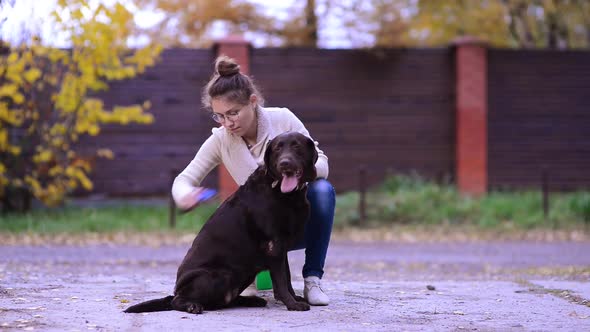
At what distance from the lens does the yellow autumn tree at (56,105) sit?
13117 mm

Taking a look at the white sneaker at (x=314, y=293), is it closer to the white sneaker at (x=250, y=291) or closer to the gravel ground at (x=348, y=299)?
the gravel ground at (x=348, y=299)

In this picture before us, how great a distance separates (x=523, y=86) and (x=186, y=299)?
1322 centimetres

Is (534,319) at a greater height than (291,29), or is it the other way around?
(291,29)

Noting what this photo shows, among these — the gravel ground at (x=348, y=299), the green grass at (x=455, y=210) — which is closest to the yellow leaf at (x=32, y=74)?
the gravel ground at (x=348, y=299)

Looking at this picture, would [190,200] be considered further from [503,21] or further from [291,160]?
[503,21]

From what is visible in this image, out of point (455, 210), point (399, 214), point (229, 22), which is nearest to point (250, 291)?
point (399, 214)

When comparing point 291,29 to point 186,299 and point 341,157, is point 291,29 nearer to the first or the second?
point 341,157

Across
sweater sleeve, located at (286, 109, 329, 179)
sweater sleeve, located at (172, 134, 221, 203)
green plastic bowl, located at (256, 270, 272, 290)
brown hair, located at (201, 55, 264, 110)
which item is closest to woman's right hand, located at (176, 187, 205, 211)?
sweater sleeve, located at (172, 134, 221, 203)

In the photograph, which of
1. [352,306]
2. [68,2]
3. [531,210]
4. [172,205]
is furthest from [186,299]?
[531,210]

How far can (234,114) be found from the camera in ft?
16.8

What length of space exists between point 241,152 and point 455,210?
9142 millimetres

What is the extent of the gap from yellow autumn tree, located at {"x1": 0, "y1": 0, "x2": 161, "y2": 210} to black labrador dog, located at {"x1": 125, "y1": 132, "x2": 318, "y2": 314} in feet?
29.4

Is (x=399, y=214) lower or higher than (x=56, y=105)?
lower

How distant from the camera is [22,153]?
44.5 ft
